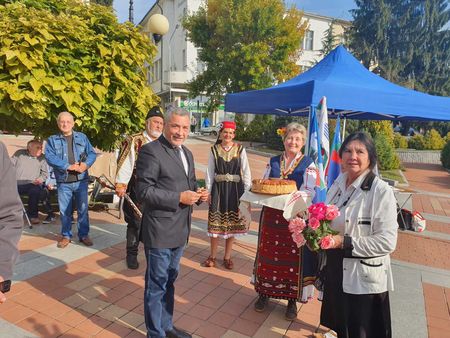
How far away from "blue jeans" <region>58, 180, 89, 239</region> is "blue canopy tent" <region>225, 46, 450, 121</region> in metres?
2.79

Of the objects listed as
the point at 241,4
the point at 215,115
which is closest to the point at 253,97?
the point at 241,4

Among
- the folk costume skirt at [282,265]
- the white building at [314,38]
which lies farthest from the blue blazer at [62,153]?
the white building at [314,38]

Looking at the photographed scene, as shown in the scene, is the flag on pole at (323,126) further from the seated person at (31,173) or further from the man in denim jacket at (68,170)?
the seated person at (31,173)

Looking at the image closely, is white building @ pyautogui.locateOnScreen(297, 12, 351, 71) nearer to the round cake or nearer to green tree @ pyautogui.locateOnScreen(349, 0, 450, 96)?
green tree @ pyautogui.locateOnScreen(349, 0, 450, 96)

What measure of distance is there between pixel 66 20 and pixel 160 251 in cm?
386

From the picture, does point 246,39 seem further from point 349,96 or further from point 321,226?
point 321,226

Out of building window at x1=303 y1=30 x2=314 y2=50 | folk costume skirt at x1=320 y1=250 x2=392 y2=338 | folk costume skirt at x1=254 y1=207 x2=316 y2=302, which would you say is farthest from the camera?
building window at x1=303 y1=30 x2=314 y2=50

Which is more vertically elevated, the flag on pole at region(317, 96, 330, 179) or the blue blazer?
the flag on pole at region(317, 96, 330, 179)

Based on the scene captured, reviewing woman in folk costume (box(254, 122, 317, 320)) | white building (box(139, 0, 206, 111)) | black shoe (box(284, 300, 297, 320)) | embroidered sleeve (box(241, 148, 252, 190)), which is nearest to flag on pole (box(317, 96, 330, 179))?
woman in folk costume (box(254, 122, 317, 320))

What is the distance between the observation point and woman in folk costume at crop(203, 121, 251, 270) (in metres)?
4.35

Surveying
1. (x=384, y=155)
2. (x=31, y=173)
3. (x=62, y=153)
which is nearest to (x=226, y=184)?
(x=62, y=153)

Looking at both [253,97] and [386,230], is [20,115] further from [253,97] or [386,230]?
[386,230]

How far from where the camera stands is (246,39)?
24234 mm

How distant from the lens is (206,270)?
441 centimetres
